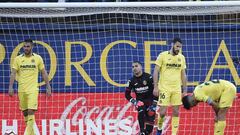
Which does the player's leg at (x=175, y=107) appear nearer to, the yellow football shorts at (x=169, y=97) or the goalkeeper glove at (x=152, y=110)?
the yellow football shorts at (x=169, y=97)

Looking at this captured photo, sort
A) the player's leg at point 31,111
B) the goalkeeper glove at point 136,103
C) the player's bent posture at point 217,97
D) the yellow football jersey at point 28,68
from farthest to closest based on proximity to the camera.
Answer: the goalkeeper glove at point 136,103, the yellow football jersey at point 28,68, the player's leg at point 31,111, the player's bent posture at point 217,97

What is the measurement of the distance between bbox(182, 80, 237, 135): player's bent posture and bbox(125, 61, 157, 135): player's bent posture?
1.82 meters

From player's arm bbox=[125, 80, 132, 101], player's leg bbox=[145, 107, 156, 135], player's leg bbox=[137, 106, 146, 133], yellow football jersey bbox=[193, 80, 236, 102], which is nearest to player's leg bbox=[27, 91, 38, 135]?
player's arm bbox=[125, 80, 132, 101]

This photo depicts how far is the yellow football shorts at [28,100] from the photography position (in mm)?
12531

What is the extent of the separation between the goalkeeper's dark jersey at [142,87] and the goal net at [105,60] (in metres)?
0.88

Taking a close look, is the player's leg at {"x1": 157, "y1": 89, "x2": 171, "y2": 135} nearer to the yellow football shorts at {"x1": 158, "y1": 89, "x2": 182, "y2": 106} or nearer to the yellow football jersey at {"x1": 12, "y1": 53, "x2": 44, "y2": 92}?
the yellow football shorts at {"x1": 158, "y1": 89, "x2": 182, "y2": 106}

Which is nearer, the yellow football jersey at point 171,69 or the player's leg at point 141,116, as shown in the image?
the yellow football jersey at point 171,69

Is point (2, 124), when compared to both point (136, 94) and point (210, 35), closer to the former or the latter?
point (136, 94)

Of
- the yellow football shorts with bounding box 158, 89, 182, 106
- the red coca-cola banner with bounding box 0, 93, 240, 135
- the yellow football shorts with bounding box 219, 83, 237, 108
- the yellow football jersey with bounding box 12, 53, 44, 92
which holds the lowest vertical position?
the red coca-cola banner with bounding box 0, 93, 240, 135

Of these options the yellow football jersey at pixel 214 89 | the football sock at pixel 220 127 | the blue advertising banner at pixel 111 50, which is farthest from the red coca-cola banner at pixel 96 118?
the yellow football jersey at pixel 214 89

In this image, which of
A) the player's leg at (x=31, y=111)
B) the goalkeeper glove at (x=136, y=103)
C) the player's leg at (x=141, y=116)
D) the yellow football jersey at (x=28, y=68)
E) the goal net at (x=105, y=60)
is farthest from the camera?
the goal net at (x=105, y=60)

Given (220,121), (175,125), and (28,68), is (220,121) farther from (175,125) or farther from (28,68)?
(28,68)

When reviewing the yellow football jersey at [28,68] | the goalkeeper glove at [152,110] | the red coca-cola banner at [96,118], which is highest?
the yellow football jersey at [28,68]

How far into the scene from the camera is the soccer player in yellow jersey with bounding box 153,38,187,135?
12688mm
